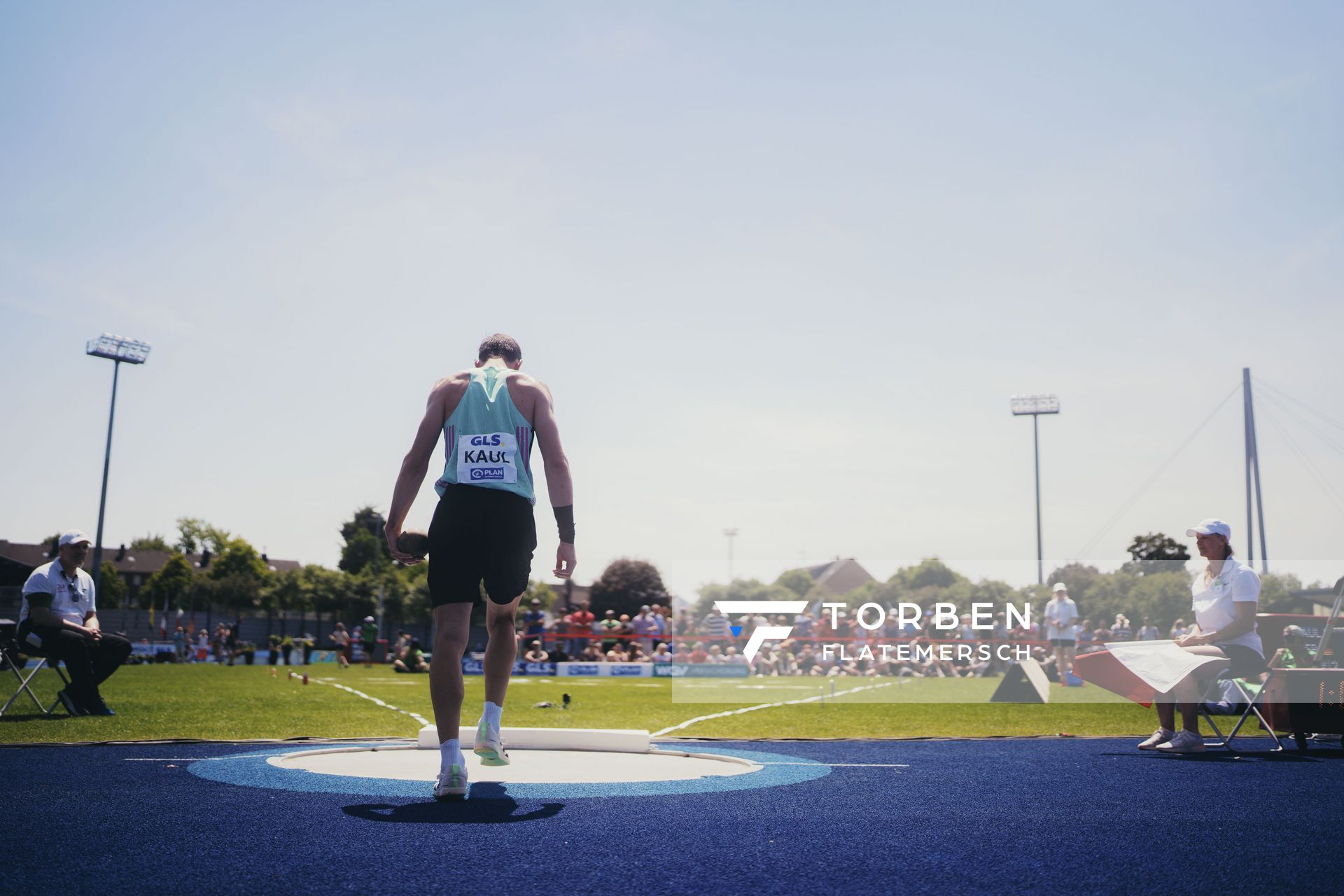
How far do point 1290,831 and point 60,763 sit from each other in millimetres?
5421

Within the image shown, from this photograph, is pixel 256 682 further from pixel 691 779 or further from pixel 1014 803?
pixel 1014 803

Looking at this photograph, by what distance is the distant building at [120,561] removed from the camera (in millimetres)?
89000

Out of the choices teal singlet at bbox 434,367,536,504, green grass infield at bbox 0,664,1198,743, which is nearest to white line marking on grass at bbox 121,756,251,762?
green grass infield at bbox 0,664,1198,743

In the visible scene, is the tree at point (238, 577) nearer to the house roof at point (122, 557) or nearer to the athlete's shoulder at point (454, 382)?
the house roof at point (122, 557)

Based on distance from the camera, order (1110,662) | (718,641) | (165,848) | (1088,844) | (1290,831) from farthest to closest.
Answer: (718,641) < (1110,662) < (1290,831) < (1088,844) < (165,848)

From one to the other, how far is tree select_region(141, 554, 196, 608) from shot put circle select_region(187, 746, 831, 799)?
87068 mm

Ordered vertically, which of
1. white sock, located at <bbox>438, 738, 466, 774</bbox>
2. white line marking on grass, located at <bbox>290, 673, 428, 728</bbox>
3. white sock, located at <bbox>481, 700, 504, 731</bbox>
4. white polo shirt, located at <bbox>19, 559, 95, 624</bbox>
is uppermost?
white polo shirt, located at <bbox>19, 559, 95, 624</bbox>

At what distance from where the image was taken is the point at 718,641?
28.7 metres

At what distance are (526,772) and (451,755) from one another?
116 centimetres

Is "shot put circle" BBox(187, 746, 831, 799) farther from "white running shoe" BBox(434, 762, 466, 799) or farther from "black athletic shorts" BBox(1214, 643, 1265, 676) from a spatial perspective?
"black athletic shorts" BBox(1214, 643, 1265, 676)

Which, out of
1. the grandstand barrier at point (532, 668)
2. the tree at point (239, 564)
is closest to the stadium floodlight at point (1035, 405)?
the grandstand barrier at point (532, 668)

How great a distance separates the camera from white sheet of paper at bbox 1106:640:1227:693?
23.4 feet

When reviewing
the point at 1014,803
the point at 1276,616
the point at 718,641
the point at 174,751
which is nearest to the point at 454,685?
the point at 1014,803

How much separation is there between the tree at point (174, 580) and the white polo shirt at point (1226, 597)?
8804cm
